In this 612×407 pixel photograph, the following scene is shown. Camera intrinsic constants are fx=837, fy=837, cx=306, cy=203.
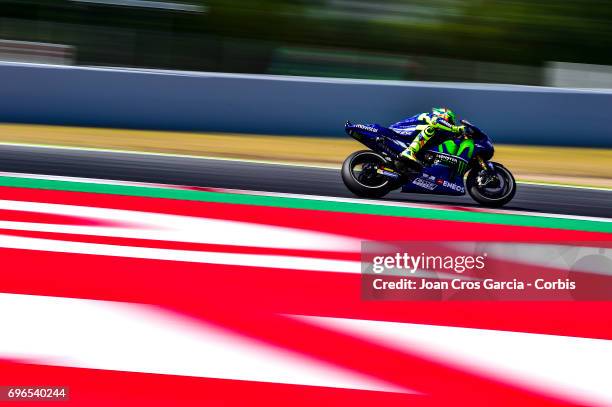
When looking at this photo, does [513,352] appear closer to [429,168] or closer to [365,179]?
[429,168]

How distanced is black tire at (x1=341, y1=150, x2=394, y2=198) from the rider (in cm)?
31

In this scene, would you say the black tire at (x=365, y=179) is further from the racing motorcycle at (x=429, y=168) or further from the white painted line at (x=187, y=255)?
the white painted line at (x=187, y=255)

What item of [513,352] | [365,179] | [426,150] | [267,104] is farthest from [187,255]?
[267,104]

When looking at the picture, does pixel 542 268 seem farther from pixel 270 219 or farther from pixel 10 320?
pixel 10 320

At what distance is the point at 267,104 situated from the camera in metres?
14.3

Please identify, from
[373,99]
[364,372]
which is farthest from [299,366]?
[373,99]

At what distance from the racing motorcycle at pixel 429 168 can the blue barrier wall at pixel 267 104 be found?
19.0 ft

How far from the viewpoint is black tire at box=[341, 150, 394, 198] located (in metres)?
8.16

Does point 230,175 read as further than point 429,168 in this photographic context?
Yes

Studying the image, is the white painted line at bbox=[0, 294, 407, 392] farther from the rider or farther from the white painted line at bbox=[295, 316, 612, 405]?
the rider

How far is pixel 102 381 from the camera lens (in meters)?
5.10

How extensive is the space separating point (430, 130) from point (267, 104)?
22.0 feet

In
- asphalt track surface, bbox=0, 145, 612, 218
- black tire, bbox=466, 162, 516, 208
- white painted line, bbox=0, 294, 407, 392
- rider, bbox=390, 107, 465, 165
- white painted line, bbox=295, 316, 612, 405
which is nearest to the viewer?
white painted line, bbox=0, 294, 407, 392

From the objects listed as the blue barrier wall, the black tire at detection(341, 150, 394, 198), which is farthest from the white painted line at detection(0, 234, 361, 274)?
the blue barrier wall
